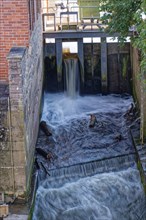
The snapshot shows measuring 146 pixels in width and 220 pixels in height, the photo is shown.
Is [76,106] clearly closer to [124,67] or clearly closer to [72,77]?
[72,77]

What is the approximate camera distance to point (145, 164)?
13055 millimetres

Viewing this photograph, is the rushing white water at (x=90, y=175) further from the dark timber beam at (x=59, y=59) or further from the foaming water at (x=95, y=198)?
the dark timber beam at (x=59, y=59)

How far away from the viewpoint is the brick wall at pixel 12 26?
11.8m

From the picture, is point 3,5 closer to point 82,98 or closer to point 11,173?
point 11,173

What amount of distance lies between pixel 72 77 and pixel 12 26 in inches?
351

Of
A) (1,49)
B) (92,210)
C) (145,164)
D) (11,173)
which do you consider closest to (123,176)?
(145,164)

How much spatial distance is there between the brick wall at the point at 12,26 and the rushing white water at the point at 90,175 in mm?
3224

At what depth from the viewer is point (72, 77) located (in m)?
20.7

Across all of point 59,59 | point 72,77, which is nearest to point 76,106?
point 72,77

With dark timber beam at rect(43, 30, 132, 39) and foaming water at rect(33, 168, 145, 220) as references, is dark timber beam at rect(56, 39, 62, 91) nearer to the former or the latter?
dark timber beam at rect(43, 30, 132, 39)

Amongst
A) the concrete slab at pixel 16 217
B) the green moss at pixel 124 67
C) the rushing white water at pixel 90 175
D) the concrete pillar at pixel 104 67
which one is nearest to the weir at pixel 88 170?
the rushing white water at pixel 90 175

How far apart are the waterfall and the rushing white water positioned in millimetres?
2888

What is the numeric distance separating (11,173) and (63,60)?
382 inches

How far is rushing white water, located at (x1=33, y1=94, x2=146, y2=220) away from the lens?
39.8 feet
